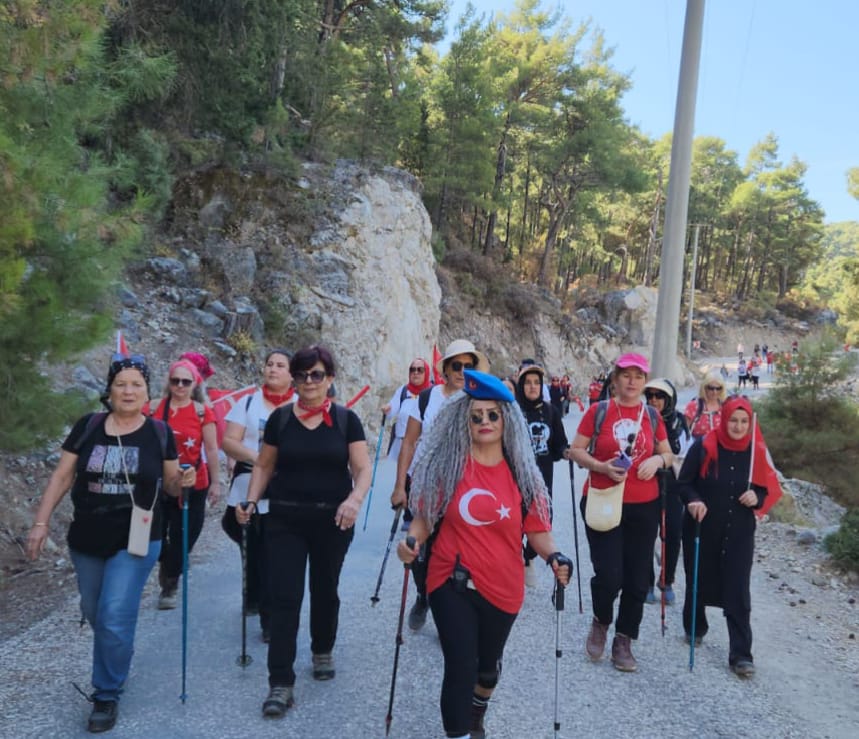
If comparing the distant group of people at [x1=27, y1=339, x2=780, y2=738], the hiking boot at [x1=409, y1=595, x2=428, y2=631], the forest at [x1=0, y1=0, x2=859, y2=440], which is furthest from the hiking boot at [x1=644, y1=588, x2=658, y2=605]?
the forest at [x1=0, y1=0, x2=859, y2=440]

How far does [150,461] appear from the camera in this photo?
149 inches

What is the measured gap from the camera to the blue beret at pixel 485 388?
3213 mm

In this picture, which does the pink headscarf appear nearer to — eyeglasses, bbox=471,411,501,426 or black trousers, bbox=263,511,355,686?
black trousers, bbox=263,511,355,686

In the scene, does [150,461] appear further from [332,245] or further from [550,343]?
[550,343]

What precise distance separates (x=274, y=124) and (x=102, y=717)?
15557 mm

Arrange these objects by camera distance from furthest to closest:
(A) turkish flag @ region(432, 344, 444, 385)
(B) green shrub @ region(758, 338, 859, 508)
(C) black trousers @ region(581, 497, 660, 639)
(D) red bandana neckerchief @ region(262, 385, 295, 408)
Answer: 1. (B) green shrub @ region(758, 338, 859, 508)
2. (A) turkish flag @ region(432, 344, 444, 385)
3. (D) red bandana neckerchief @ region(262, 385, 295, 408)
4. (C) black trousers @ region(581, 497, 660, 639)

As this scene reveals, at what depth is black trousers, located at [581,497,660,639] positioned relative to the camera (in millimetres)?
4625

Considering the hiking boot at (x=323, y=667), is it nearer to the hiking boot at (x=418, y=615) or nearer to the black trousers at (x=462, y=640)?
the hiking boot at (x=418, y=615)

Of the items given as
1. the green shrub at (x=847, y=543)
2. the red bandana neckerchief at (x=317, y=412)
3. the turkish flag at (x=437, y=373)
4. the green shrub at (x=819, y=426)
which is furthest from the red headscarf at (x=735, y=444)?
the green shrub at (x=819, y=426)

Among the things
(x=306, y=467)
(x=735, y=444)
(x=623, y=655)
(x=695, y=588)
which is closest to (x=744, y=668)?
(x=695, y=588)

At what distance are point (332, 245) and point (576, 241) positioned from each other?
130 feet

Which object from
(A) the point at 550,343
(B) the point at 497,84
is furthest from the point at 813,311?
(B) the point at 497,84

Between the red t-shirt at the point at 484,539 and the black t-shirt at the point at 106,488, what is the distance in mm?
1707

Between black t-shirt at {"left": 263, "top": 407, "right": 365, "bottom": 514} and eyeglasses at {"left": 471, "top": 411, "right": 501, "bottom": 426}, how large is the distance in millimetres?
1040
